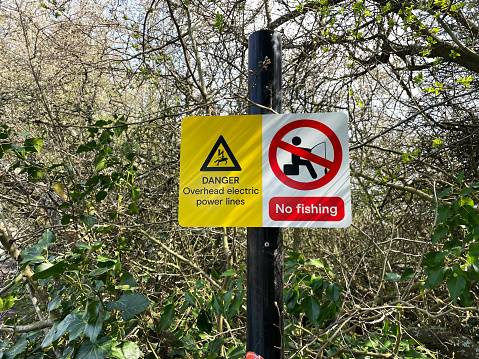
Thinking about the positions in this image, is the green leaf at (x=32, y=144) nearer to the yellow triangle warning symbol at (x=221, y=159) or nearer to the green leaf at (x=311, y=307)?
the yellow triangle warning symbol at (x=221, y=159)

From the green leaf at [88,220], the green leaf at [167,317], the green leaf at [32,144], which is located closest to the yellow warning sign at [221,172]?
the green leaf at [167,317]

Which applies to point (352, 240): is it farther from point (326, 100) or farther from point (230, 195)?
point (230, 195)

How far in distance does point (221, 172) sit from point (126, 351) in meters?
1.03

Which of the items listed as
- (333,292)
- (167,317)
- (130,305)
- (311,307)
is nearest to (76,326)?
(130,305)

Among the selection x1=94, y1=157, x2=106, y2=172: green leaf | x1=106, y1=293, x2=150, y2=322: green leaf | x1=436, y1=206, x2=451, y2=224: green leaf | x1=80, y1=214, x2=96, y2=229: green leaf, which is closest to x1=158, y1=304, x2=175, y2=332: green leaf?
x1=106, y1=293, x2=150, y2=322: green leaf

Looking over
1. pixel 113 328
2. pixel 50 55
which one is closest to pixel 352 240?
pixel 113 328

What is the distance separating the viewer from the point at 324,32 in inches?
125

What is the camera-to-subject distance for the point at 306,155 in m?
1.40

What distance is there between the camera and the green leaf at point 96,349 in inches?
62.2

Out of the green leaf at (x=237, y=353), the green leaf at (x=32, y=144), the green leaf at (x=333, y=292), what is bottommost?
the green leaf at (x=237, y=353)

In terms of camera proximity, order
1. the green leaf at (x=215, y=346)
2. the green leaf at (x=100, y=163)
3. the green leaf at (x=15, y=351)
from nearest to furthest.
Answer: the green leaf at (x=15, y=351)
the green leaf at (x=215, y=346)
the green leaf at (x=100, y=163)

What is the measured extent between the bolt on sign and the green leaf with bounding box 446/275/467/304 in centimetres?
65

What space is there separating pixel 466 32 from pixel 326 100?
1.74 metres

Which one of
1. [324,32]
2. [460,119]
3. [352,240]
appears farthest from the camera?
[352,240]
